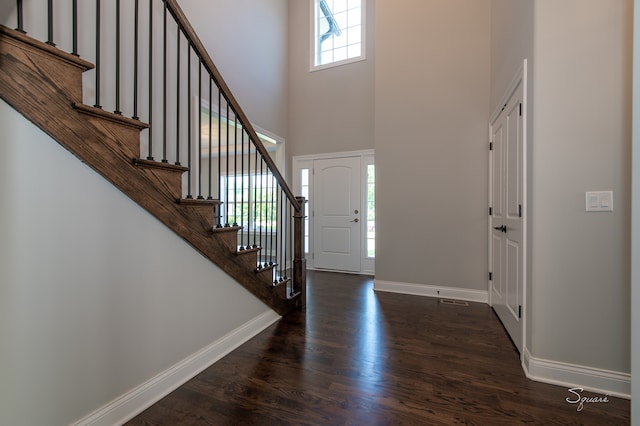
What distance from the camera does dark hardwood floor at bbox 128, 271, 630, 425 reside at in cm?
143

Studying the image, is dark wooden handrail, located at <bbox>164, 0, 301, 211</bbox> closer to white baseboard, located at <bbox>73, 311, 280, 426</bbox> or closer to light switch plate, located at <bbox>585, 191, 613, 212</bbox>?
white baseboard, located at <bbox>73, 311, 280, 426</bbox>

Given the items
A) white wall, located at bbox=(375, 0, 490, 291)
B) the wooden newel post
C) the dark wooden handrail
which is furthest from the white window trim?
the dark wooden handrail

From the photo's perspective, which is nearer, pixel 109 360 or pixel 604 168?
pixel 109 360

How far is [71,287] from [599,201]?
106 inches

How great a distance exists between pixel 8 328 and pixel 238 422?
1.02 metres

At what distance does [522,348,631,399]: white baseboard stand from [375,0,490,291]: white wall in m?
1.51

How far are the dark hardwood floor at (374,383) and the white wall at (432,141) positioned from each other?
0.92m

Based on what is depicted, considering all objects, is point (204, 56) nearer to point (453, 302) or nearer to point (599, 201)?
point (599, 201)

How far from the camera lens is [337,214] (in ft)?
15.5

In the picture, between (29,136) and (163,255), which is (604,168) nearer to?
(163,255)

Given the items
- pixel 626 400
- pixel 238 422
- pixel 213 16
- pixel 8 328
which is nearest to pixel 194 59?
pixel 213 16

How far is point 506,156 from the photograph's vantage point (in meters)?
2.44

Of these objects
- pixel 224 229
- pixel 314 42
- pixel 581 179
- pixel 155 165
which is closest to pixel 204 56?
pixel 155 165

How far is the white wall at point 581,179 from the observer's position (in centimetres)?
158
